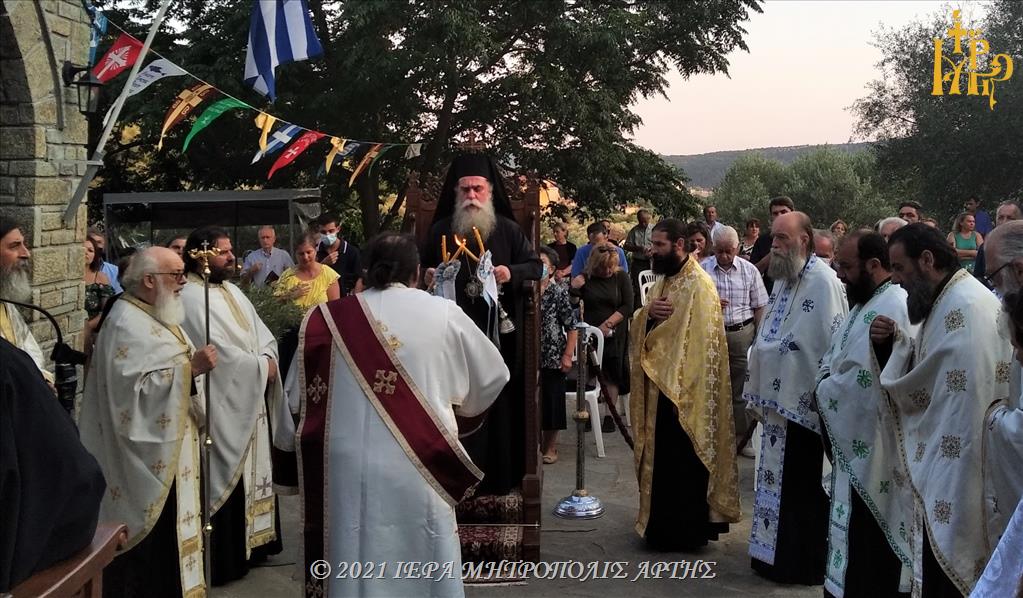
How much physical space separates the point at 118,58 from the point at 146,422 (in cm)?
455

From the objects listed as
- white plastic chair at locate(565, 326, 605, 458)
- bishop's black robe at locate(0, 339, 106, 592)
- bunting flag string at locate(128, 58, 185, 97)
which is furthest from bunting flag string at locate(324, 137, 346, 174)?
bishop's black robe at locate(0, 339, 106, 592)

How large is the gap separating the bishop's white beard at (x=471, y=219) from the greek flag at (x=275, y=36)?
107 inches

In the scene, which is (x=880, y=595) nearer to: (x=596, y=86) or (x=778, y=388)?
(x=778, y=388)

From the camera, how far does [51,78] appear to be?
6883mm

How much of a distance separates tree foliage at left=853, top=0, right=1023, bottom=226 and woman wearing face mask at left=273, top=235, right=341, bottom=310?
18.7 m

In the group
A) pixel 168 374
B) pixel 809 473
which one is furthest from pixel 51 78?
pixel 809 473

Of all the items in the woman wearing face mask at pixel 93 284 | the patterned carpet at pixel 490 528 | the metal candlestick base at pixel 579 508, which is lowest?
the metal candlestick base at pixel 579 508

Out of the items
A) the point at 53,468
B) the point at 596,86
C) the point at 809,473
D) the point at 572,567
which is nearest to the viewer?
the point at 53,468

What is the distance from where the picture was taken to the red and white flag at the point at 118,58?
7.95 metres

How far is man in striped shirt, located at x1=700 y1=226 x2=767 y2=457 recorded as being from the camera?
27.7ft

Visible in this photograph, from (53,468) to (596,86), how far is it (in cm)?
1950

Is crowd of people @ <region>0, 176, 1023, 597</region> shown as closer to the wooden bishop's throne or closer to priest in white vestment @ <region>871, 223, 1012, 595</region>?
priest in white vestment @ <region>871, 223, 1012, 595</region>

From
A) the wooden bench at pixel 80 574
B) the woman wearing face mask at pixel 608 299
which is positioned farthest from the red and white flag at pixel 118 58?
the wooden bench at pixel 80 574

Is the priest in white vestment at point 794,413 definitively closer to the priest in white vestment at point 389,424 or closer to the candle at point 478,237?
the candle at point 478,237
